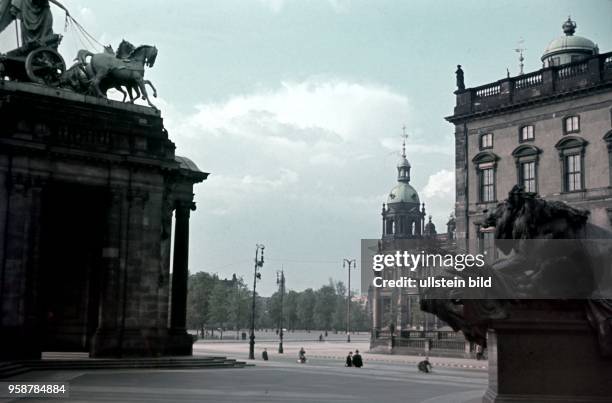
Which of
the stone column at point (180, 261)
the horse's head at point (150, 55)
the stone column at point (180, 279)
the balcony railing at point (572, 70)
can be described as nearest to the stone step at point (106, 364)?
the stone column at point (180, 279)

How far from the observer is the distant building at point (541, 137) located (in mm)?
53531

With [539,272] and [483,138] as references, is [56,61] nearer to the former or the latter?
[539,272]

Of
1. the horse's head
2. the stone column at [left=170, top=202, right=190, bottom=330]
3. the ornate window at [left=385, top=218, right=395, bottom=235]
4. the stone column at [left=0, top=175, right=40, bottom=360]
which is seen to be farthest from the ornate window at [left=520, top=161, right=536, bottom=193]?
the ornate window at [left=385, top=218, right=395, bottom=235]

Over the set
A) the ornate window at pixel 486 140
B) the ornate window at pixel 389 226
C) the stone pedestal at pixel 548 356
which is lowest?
the stone pedestal at pixel 548 356

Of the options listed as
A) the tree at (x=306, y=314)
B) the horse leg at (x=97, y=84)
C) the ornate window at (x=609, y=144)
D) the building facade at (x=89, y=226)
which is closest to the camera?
the building facade at (x=89, y=226)

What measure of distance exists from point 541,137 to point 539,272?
155 ft

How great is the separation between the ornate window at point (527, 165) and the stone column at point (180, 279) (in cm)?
2798

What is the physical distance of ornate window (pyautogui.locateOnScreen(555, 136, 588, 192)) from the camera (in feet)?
178

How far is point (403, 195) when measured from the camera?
150125 mm

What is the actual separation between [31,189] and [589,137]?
3896cm

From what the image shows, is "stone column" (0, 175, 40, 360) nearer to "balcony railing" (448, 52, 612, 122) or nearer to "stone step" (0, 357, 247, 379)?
"stone step" (0, 357, 247, 379)

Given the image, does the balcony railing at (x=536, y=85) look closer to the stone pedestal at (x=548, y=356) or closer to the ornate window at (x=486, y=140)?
the ornate window at (x=486, y=140)

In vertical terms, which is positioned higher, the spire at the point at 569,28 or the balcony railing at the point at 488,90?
the spire at the point at 569,28

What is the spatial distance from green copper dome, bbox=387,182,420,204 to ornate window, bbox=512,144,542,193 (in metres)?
90.9
